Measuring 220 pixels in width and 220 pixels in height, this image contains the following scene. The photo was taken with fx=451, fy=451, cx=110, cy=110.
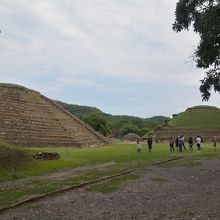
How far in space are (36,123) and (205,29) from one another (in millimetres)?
38547

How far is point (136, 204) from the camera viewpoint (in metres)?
12.6

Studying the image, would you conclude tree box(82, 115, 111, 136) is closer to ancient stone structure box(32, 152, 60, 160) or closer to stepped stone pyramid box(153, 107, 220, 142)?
stepped stone pyramid box(153, 107, 220, 142)

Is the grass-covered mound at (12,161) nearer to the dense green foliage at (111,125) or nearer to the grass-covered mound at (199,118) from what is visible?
the grass-covered mound at (199,118)

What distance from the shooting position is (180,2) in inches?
909

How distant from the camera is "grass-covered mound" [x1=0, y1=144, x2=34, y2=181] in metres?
20.5

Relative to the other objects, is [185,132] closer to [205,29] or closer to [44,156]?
[44,156]

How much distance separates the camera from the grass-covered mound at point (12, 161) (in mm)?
20547

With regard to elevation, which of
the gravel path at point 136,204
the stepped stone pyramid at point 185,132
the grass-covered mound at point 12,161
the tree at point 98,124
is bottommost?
the gravel path at point 136,204


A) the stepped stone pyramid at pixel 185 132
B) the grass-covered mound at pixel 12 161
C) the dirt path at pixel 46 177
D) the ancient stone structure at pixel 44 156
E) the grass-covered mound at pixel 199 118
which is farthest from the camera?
the grass-covered mound at pixel 199 118

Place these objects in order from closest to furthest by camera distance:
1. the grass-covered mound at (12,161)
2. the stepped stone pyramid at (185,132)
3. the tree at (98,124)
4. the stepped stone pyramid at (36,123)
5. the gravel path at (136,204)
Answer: the gravel path at (136,204), the grass-covered mound at (12,161), the stepped stone pyramid at (36,123), the stepped stone pyramid at (185,132), the tree at (98,124)

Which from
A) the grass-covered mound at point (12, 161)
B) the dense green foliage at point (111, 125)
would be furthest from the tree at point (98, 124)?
the grass-covered mound at point (12, 161)

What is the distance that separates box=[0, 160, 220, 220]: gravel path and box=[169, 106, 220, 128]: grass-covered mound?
241ft

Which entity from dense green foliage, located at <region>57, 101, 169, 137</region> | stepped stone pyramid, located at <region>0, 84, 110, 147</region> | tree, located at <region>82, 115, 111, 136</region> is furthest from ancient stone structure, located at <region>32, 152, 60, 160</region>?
tree, located at <region>82, 115, 111, 136</region>

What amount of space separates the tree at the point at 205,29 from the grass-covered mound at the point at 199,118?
66.4 metres
